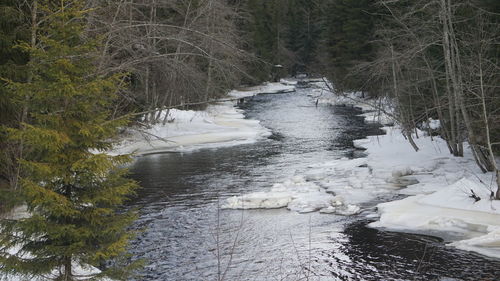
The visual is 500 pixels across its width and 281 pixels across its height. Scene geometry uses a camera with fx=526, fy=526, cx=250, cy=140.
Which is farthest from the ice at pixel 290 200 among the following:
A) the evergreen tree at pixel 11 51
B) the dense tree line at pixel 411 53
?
the evergreen tree at pixel 11 51

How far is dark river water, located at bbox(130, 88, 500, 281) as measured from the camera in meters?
10.2

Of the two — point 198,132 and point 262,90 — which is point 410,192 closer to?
point 198,132

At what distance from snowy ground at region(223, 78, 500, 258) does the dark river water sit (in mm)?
508

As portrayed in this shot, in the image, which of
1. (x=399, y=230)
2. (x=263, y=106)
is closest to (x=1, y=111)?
(x=399, y=230)

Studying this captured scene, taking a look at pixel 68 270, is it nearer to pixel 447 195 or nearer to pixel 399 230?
pixel 399 230

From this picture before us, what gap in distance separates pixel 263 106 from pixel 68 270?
135 feet

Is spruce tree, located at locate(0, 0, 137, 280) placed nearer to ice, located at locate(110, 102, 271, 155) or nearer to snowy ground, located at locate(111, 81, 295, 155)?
snowy ground, located at locate(111, 81, 295, 155)

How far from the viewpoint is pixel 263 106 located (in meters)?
46.5

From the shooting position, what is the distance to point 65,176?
548cm

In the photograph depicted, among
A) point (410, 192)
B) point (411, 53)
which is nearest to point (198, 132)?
point (411, 53)

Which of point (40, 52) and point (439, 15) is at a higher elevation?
point (439, 15)

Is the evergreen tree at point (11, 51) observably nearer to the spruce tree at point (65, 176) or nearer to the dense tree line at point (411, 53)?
the spruce tree at point (65, 176)

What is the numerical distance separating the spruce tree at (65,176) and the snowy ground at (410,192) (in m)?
7.31

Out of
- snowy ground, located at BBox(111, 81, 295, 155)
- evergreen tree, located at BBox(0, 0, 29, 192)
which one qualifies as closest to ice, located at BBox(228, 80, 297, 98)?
snowy ground, located at BBox(111, 81, 295, 155)
